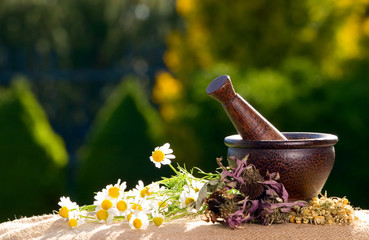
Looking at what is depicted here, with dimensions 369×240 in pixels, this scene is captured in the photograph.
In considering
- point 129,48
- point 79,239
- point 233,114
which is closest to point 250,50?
point 233,114

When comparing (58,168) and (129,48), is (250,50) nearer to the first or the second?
(58,168)

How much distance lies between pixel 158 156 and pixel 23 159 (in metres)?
4.30

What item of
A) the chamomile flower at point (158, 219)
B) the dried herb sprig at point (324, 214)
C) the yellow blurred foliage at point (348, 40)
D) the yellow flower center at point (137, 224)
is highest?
the yellow blurred foliage at point (348, 40)

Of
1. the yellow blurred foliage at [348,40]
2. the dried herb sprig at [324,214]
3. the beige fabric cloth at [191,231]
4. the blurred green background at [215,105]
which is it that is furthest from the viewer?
the yellow blurred foliage at [348,40]

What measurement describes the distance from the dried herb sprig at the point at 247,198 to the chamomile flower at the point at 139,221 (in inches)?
8.7

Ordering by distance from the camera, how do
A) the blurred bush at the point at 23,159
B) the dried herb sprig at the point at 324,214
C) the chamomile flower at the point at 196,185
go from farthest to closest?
the blurred bush at the point at 23,159
the chamomile flower at the point at 196,185
the dried herb sprig at the point at 324,214

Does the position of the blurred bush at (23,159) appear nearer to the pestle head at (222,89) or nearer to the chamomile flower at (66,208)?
the chamomile flower at (66,208)

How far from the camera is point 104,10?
48.1ft

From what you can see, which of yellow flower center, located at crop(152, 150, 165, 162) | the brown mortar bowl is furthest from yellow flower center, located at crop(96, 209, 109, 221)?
the brown mortar bowl

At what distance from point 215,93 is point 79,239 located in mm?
692

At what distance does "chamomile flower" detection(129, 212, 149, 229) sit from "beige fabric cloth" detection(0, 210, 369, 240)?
0.02m

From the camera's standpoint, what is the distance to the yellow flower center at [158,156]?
203 centimetres

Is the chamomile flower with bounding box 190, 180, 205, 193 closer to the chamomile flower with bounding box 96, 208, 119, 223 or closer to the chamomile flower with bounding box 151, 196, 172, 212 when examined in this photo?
the chamomile flower with bounding box 151, 196, 172, 212

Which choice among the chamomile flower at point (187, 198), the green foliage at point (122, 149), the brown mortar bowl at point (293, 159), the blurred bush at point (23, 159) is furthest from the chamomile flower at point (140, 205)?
the blurred bush at point (23, 159)
